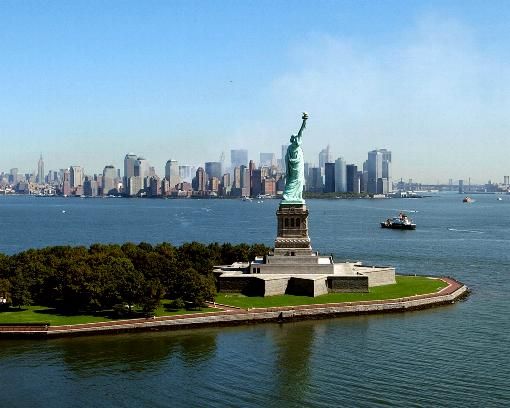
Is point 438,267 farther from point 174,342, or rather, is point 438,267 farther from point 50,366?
point 50,366

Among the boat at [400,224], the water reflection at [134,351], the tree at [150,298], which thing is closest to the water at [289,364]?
the water reflection at [134,351]

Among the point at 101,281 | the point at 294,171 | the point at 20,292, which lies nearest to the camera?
the point at 20,292

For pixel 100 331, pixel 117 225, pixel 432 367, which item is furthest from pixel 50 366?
pixel 117 225

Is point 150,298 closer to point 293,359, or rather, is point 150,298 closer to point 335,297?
point 293,359

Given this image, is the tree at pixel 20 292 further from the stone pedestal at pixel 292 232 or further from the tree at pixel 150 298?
the stone pedestal at pixel 292 232

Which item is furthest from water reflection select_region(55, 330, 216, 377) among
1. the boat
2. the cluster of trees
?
the boat

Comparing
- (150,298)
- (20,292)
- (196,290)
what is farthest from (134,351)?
(20,292)
